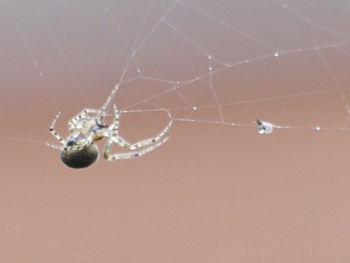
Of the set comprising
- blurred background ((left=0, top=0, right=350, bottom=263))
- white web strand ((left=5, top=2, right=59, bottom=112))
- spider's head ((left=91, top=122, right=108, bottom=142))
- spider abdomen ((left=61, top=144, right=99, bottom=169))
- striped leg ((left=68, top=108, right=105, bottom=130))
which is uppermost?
white web strand ((left=5, top=2, right=59, bottom=112))

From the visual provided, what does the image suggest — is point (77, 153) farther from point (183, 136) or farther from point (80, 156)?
point (183, 136)

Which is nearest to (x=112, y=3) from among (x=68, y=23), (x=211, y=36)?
(x=68, y=23)

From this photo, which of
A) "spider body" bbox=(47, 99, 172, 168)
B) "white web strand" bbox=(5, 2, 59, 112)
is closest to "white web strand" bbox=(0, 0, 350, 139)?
"white web strand" bbox=(5, 2, 59, 112)

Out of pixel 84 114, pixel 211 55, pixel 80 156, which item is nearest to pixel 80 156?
pixel 80 156

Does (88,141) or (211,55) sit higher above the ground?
(211,55)

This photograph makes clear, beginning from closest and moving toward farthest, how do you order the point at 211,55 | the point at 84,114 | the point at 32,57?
the point at 84,114 < the point at 211,55 < the point at 32,57

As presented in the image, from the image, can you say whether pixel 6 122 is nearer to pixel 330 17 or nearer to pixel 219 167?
pixel 219 167

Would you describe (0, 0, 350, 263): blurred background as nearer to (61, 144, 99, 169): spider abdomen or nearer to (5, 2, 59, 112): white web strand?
(5, 2, 59, 112): white web strand
